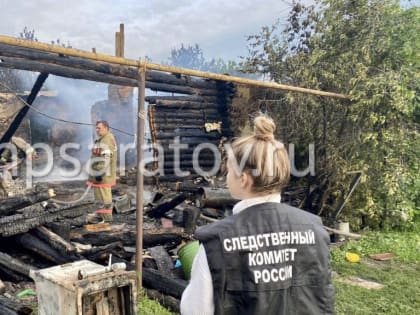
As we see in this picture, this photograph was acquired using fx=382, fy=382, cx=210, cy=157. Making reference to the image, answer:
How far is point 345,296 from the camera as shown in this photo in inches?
199

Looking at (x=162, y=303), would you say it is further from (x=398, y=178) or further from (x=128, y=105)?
(x=128, y=105)

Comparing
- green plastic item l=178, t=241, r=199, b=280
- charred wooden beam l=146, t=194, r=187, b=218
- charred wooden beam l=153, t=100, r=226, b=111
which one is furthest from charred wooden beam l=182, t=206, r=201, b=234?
charred wooden beam l=153, t=100, r=226, b=111

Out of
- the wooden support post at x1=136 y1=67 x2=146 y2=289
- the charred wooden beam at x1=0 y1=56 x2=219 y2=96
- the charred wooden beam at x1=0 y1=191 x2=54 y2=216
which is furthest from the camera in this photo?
the charred wooden beam at x1=0 y1=56 x2=219 y2=96

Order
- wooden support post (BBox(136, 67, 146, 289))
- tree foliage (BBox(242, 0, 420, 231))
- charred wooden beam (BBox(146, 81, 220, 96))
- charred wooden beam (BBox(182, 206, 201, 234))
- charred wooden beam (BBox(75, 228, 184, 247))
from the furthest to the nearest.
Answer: charred wooden beam (BBox(146, 81, 220, 96))
tree foliage (BBox(242, 0, 420, 231))
charred wooden beam (BBox(182, 206, 201, 234))
charred wooden beam (BBox(75, 228, 184, 247))
wooden support post (BBox(136, 67, 146, 289))

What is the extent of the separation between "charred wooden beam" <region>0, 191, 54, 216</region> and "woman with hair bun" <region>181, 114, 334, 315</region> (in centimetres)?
445

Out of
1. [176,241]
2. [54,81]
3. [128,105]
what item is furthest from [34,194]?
[54,81]

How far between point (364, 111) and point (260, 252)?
7073 mm

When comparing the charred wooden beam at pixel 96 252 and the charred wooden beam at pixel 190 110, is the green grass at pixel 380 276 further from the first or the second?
the charred wooden beam at pixel 190 110

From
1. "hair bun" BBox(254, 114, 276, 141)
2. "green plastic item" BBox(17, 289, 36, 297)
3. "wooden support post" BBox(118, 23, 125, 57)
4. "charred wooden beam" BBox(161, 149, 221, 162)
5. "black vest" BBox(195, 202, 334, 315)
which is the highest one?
"wooden support post" BBox(118, 23, 125, 57)

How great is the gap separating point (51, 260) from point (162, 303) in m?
1.70

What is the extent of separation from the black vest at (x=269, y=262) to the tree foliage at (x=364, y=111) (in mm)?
6529

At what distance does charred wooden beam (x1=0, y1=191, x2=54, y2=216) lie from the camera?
5.38 m

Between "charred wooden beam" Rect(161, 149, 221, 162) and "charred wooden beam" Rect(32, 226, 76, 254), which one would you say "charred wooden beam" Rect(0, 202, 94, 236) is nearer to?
"charred wooden beam" Rect(32, 226, 76, 254)

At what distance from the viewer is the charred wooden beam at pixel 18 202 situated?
5383mm
